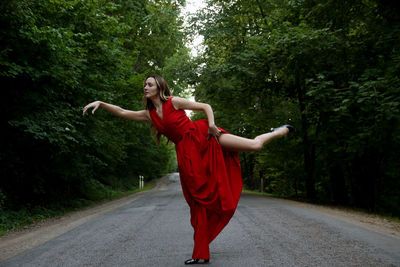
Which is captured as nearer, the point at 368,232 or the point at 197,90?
the point at 368,232

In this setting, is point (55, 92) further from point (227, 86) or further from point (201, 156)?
point (227, 86)

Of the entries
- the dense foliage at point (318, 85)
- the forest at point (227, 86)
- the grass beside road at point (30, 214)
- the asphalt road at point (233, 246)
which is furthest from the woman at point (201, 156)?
the dense foliage at point (318, 85)

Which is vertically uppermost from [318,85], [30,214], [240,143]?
[318,85]

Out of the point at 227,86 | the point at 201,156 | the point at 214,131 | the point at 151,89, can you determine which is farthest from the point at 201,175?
the point at 227,86

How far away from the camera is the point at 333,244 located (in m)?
5.13

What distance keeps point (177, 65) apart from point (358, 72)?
9309mm

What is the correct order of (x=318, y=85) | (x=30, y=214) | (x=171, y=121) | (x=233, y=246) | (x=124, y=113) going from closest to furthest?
1. (x=171, y=121)
2. (x=124, y=113)
3. (x=233, y=246)
4. (x=30, y=214)
5. (x=318, y=85)

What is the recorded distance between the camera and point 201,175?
396 cm

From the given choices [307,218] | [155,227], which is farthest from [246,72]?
[155,227]

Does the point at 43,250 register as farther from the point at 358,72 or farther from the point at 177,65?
the point at 177,65

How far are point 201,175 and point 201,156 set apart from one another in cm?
23

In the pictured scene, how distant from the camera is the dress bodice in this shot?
4.02 m

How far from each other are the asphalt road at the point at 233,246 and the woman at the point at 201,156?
0.51 meters

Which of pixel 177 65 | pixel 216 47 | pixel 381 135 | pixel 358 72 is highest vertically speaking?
pixel 216 47
